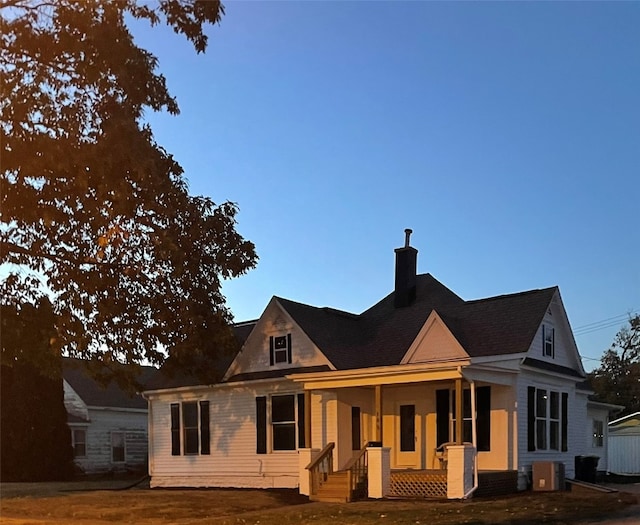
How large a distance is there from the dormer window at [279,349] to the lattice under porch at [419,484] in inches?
254

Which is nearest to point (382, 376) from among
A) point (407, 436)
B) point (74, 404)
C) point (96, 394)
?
point (407, 436)

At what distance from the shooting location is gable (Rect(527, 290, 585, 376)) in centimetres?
2206

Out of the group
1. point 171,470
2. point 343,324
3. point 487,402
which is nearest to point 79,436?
point 171,470

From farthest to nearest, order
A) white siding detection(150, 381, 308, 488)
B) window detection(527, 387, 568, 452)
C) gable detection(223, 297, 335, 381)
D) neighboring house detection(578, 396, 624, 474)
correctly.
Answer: neighboring house detection(578, 396, 624, 474), gable detection(223, 297, 335, 381), white siding detection(150, 381, 308, 488), window detection(527, 387, 568, 452)

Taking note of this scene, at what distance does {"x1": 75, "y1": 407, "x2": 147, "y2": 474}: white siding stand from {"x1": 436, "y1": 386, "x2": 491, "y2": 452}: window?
21.4 meters

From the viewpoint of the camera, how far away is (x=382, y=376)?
66.3ft

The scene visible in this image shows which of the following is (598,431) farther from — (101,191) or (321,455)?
(101,191)

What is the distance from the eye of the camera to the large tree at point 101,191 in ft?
41.7

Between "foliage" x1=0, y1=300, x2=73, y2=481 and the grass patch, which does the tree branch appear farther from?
"foliage" x1=0, y1=300, x2=73, y2=481

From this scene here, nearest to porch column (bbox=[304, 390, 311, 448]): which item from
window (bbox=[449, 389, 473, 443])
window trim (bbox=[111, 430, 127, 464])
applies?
window (bbox=[449, 389, 473, 443])

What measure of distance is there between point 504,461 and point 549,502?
125 inches

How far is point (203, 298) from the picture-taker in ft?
55.7

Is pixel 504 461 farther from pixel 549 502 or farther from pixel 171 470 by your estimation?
pixel 171 470

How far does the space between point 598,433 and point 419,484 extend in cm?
1384
